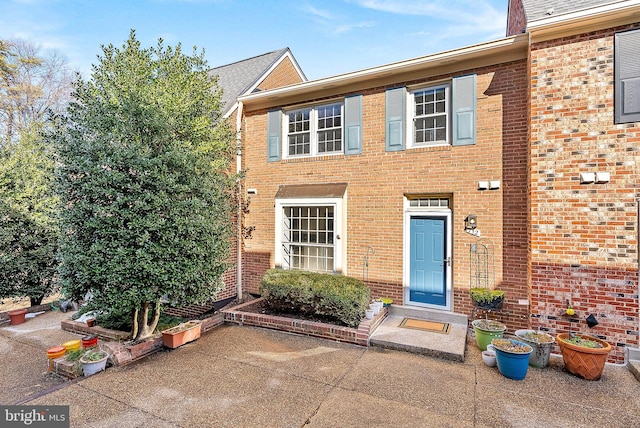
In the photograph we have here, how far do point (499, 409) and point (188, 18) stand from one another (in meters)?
10.4

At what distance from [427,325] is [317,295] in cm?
229

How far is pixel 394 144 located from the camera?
681 cm

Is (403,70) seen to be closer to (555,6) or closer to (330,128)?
(330,128)

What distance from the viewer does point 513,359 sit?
4.15 meters

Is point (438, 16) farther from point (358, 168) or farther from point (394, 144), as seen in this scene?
point (358, 168)

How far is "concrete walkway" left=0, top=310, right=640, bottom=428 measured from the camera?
10.9 feet

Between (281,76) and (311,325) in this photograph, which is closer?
(311,325)

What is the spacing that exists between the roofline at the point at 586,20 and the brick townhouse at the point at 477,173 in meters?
0.02

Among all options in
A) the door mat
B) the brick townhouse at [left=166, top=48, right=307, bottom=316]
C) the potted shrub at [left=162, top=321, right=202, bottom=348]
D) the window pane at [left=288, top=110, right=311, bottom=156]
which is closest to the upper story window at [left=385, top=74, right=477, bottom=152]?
the window pane at [left=288, top=110, right=311, bottom=156]

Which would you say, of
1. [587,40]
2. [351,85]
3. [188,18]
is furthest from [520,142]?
[188,18]

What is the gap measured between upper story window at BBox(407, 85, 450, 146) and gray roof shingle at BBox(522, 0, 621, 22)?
177 cm

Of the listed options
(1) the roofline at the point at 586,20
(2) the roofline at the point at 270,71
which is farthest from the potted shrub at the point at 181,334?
(1) the roofline at the point at 586,20

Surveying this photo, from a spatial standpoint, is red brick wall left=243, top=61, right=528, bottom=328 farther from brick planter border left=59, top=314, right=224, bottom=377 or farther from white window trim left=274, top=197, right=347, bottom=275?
brick planter border left=59, top=314, right=224, bottom=377

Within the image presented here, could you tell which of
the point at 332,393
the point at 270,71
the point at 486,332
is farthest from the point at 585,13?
the point at 270,71
